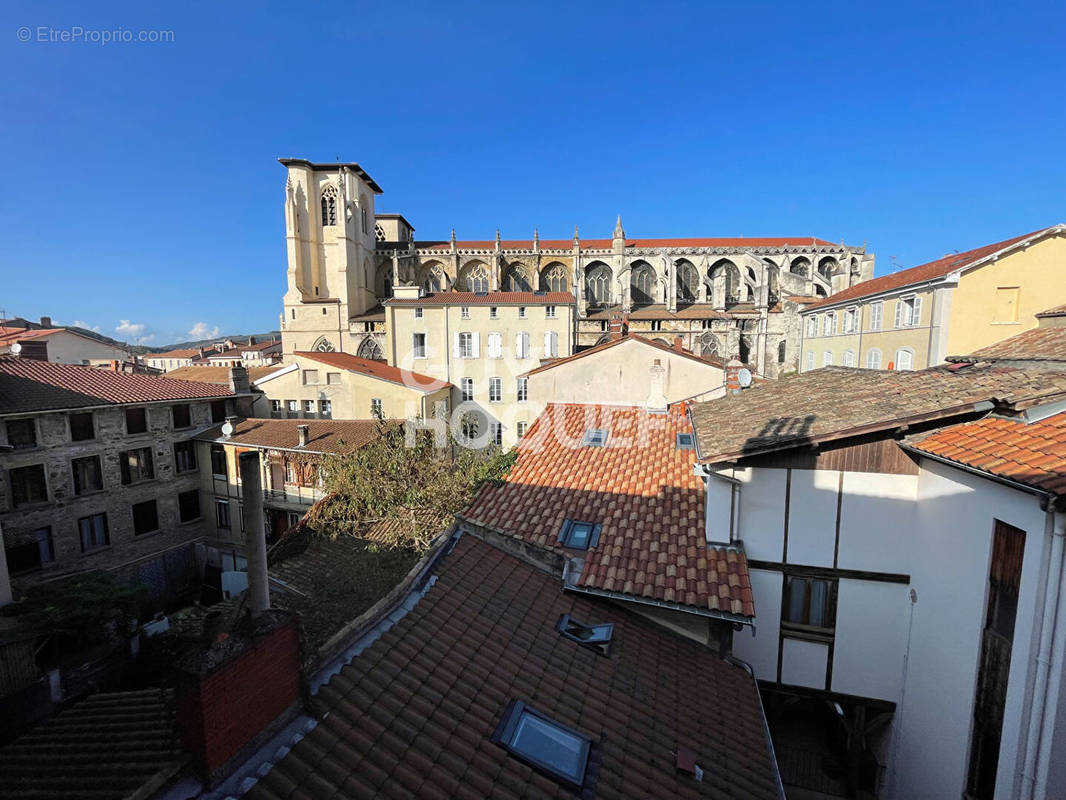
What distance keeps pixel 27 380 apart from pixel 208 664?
2274cm

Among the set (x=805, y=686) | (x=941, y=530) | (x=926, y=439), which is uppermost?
(x=926, y=439)

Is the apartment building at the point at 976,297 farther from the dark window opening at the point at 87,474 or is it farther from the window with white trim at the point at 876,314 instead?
the dark window opening at the point at 87,474

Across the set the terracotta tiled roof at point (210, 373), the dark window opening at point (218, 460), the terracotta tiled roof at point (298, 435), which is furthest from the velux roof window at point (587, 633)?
the terracotta tiled roof at point (210, 373)

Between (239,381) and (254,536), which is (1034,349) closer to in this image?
(254,536)

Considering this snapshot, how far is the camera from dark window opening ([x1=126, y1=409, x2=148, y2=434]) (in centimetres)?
1973

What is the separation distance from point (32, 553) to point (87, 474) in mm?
3110

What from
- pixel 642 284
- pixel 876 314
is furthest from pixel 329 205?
pixel 876 314

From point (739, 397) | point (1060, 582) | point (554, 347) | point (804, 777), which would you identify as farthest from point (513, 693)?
point (554, 347)

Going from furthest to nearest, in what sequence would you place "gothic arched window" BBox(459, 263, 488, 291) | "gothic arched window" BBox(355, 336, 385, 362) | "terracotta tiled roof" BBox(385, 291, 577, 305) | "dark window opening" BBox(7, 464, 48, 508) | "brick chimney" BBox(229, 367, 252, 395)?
"gothic arched window" BBox(459, 263, 488, 291)
"gothic arched window" BBox(355, 336, 385, 362)
"terracotta tiled roof" BBox(385, 291, 577, 305)
"brick chimney" BBox(229, 367, 252, 395)
"dark window opening" BBox(7, 464, 48, 508)

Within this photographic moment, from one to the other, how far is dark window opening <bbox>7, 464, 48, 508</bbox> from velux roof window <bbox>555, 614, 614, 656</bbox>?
2136 centimetres

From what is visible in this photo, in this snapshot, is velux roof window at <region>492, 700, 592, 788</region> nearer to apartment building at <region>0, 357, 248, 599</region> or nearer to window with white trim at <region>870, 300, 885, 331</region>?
apartment building at <region>0, 357, 248, 599</region>

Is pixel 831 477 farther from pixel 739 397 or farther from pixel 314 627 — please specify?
pixel 314 627

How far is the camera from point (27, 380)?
1789 centimetres

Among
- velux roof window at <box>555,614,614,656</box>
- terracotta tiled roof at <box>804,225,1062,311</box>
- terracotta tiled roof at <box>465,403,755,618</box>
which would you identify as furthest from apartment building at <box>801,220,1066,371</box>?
velux roof window at <box>555,614,614,656</box>
